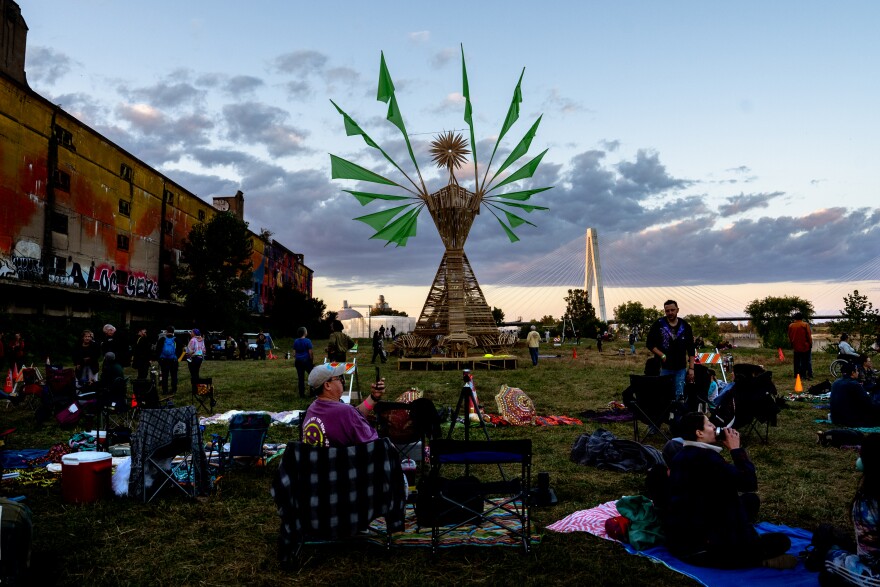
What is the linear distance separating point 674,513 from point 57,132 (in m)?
27.3

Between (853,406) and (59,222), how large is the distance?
1059 inches

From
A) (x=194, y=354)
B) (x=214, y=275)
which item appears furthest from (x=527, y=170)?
(x=214, y=275)

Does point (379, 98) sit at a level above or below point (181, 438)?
above

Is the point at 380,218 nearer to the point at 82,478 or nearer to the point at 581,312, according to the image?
the point at 82,478

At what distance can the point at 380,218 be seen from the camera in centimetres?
2062

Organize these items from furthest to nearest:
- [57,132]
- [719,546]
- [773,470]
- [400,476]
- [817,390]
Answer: [57,132], [817,390], [773,470], [400,476], [719,546]

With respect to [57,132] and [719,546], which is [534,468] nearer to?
[719,546]

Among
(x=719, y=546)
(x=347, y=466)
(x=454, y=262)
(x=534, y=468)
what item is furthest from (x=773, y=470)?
(x=454, y=262)

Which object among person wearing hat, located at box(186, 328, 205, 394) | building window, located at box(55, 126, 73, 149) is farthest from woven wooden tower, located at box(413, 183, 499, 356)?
building window, located at box(55, 126, 73, 149)

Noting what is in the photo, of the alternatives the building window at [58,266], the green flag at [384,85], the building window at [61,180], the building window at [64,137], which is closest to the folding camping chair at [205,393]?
the green flag at [384,85]

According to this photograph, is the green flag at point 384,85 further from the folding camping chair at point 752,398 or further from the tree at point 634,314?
the tree at point 634,314

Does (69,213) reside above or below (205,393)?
above

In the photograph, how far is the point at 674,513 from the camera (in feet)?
14.4

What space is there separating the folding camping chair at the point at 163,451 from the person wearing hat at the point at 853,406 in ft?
31.2
